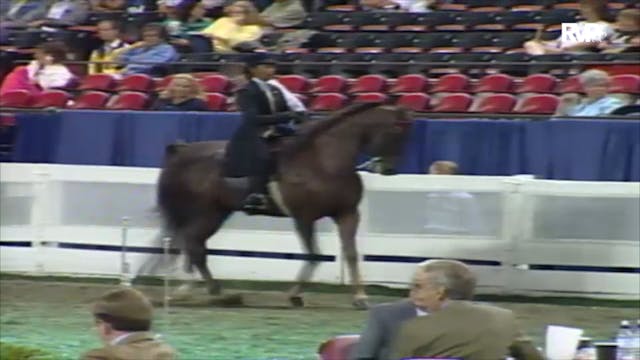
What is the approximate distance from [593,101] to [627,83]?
324mm

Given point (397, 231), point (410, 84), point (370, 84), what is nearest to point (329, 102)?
point (370, 84)

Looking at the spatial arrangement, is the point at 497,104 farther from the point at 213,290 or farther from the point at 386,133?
the point at 213,290

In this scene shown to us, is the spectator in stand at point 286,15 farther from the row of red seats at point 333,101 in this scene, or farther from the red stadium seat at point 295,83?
the row of red seats at point 333,101

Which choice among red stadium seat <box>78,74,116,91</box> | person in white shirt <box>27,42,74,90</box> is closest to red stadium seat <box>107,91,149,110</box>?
red stadium seat <box>78,74,116,91</box>

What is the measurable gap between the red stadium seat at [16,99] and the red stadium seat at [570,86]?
17.1 ft

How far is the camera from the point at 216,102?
15969 millimetres

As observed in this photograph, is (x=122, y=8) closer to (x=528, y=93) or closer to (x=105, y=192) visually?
(x=105, y=192)

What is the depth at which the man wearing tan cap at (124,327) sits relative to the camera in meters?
5.52

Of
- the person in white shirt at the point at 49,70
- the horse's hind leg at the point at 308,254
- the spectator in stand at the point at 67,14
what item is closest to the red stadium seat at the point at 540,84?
the horse's hind leg at the point at 308,254

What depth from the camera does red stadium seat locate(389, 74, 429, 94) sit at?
52.0 ft

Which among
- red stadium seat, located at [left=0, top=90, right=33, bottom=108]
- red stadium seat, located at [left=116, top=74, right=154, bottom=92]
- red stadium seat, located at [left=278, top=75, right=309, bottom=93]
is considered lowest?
red stadium seat, located at [left=0, top=90, right=33, bottom=108]

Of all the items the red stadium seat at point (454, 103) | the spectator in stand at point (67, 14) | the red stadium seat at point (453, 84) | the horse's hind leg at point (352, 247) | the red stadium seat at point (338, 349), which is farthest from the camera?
the spectator in stand at point (67, 14)

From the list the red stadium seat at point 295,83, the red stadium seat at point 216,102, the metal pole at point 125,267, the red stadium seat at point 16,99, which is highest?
the red stadium seat at point 295,83

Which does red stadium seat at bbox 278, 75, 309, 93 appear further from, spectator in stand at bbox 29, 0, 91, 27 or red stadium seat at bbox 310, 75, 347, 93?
spectator in stand at bbox 29, 0, 91, 27
